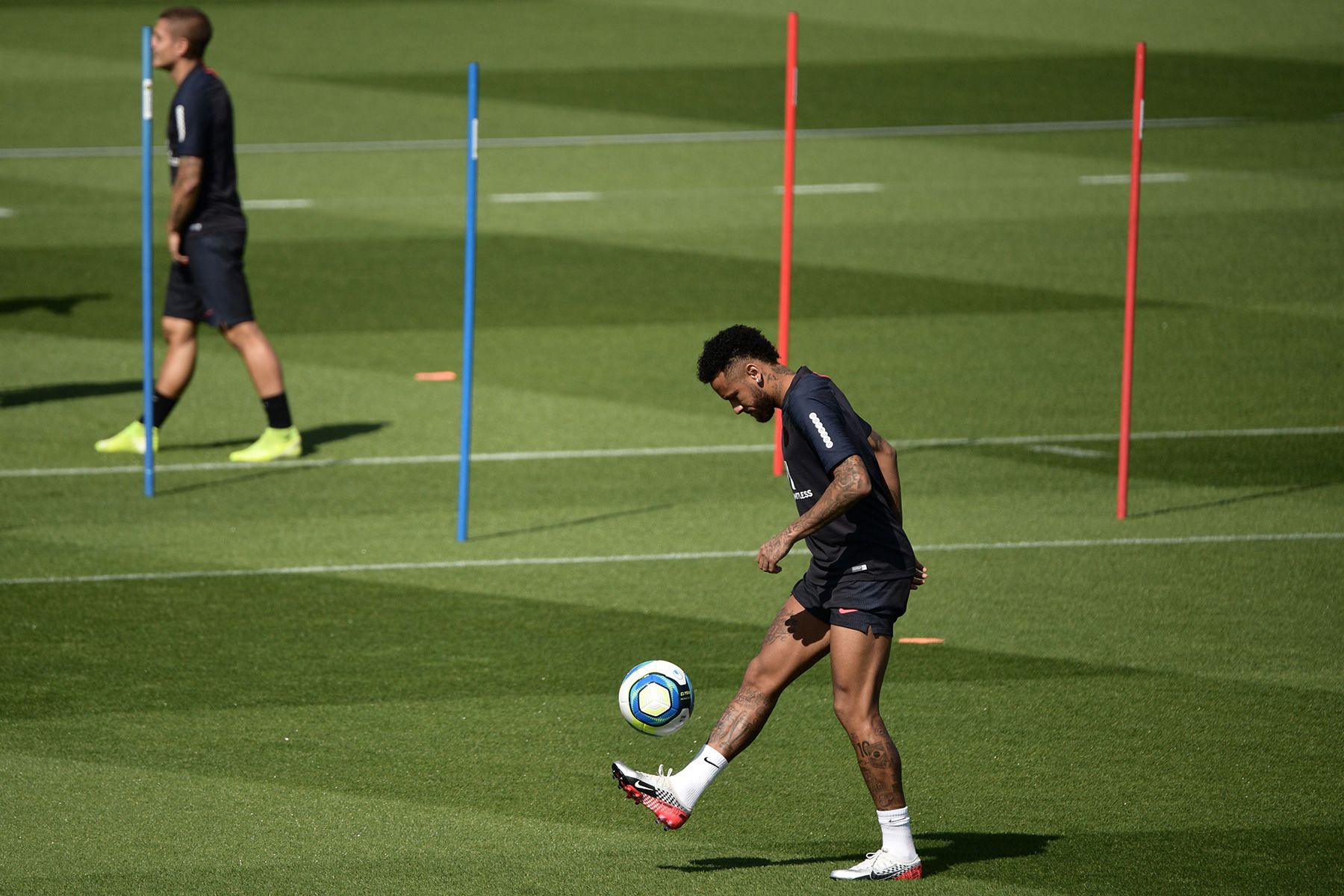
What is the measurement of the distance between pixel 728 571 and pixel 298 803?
13.7 feet

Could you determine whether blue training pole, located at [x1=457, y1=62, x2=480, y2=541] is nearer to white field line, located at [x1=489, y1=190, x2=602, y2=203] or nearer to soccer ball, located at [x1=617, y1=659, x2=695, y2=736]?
soccer ball, located at [x1=617, y1=659, x2=695, y2=736]

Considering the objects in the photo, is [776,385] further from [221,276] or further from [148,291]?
[221,276]

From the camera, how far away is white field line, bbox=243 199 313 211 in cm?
2461

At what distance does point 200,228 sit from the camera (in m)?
13.8

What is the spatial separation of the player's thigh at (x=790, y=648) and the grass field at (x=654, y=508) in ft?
2.41

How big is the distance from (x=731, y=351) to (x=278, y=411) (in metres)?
7.58

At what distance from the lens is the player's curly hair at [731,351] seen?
7.39 metres

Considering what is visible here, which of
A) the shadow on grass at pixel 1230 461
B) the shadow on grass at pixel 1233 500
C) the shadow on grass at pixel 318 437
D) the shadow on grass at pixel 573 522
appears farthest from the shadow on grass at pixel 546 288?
the shadow on grass at pixel 573 522

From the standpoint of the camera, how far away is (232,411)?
633 inches

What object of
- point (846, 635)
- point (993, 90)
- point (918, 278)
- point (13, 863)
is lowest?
point (13, 863)

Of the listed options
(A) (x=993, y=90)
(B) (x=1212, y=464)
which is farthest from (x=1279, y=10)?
(B) (x=1212, y=464)

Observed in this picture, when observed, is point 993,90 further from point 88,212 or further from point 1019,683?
point 1019,683

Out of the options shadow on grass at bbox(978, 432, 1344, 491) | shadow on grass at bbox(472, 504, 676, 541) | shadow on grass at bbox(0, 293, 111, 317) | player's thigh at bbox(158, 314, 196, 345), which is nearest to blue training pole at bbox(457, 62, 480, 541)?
shadow on grass at bbox(472, 504, 676, 541)

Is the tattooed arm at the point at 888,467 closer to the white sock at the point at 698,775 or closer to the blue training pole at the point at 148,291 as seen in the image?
the white sock at the point at 698,775
